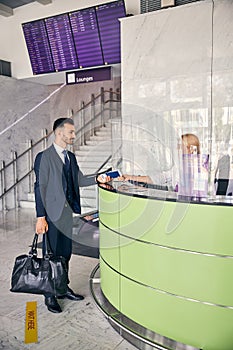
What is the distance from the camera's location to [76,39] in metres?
5.75

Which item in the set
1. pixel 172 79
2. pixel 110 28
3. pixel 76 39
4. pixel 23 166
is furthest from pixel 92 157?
pixel 172 79

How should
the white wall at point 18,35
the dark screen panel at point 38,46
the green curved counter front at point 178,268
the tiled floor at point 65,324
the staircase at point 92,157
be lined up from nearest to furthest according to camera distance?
the green curved counter front at point 178,268, the tiled floor at point 65,324, the dark screen panel at point 38,46, the white wall at point 18,35, the staircase at point 92,157

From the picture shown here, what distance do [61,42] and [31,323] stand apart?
480 centimetres

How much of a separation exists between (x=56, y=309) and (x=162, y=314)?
1056 millimetres

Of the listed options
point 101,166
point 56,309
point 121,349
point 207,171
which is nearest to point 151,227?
point 207,171

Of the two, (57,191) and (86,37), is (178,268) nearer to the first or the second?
(57,191)

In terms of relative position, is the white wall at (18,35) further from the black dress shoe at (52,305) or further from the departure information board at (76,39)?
the black dress shoe at (52,305)

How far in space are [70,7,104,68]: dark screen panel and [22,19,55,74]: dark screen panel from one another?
680mm

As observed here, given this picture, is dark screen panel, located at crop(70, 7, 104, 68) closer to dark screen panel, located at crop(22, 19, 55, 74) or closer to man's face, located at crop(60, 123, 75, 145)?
dark screen panel, located at crop(22, 19, 55, 74)

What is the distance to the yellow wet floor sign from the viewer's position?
2.57 m

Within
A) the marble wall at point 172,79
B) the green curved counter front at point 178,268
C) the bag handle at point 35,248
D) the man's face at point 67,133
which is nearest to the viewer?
the green curved counter front at point 178,268

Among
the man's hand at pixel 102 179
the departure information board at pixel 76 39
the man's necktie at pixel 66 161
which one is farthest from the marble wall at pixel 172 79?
the man's necktie at pixel 66 161

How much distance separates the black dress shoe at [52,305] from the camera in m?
2.99

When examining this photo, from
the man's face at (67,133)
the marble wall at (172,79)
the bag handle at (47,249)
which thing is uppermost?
the marble wall at (172,79)
